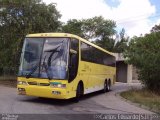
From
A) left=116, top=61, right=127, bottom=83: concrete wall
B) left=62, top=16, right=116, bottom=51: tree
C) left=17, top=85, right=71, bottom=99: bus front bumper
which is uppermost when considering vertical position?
left=62, top=16, right=116, bottom=51: tree

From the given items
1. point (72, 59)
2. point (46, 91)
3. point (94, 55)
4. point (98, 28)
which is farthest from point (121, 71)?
point (46, 91)

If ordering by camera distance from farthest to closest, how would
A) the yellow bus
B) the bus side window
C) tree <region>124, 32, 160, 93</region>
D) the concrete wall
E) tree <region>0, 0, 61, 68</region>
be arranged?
the concrete wall < tree <region>0, 0, 61, 68</region> < tree <region>124, 32, 160, 93</region> < the bus side window < the yellow bus

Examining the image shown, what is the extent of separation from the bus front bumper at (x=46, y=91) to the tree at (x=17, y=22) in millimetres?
14032

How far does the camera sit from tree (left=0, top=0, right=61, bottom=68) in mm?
29859

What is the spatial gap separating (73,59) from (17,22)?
49.8 feet

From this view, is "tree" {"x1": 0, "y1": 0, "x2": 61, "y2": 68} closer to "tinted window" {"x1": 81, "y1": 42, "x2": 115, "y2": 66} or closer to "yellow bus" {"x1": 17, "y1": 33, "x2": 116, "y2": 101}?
"tinted window" {"x1": 81, "y1": 42, "x2": 115, "y2": 66}

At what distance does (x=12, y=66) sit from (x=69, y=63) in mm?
16800

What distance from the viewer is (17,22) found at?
3011cm

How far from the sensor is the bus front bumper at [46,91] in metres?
15.3

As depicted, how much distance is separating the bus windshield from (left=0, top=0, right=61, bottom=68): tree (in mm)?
13602

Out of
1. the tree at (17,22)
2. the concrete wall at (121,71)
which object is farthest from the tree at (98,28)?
the tree at (17,22)

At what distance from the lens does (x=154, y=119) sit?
505 inches

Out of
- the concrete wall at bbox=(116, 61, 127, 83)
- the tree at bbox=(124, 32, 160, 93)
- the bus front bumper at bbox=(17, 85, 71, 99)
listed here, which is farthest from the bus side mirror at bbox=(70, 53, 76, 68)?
the concrete wall at bbox=(116, 61, 127, 83)

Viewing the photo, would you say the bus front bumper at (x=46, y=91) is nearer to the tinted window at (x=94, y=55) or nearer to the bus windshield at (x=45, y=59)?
the bus windshield at (x=45, y=59)
